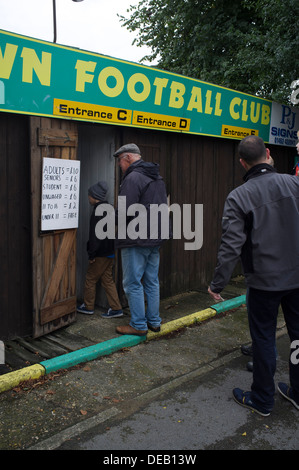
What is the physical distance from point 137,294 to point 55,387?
1.37 metres

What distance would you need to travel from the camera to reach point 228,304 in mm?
6266

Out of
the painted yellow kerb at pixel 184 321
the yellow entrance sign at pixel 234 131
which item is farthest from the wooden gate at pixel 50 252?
the yellow entrance sign at pixel 234 131

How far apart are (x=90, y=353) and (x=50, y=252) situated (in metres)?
1.27

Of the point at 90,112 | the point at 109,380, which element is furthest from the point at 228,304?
the point at 90,112

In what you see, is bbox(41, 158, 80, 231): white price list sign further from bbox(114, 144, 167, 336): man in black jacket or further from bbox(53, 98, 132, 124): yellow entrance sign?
bbox(114, 144, 167, 336): man in black jacket

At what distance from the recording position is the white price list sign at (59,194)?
4801 mm

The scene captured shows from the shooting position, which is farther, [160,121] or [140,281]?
[160,121]

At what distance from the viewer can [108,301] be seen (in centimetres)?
573

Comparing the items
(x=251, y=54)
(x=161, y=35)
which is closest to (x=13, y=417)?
(x=251, y=54)

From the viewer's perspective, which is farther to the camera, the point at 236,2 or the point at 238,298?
the point at 236,2

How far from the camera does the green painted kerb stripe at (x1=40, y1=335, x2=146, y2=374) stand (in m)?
4.18

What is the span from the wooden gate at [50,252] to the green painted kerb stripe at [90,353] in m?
0.74

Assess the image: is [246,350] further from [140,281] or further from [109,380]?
[109,380]
